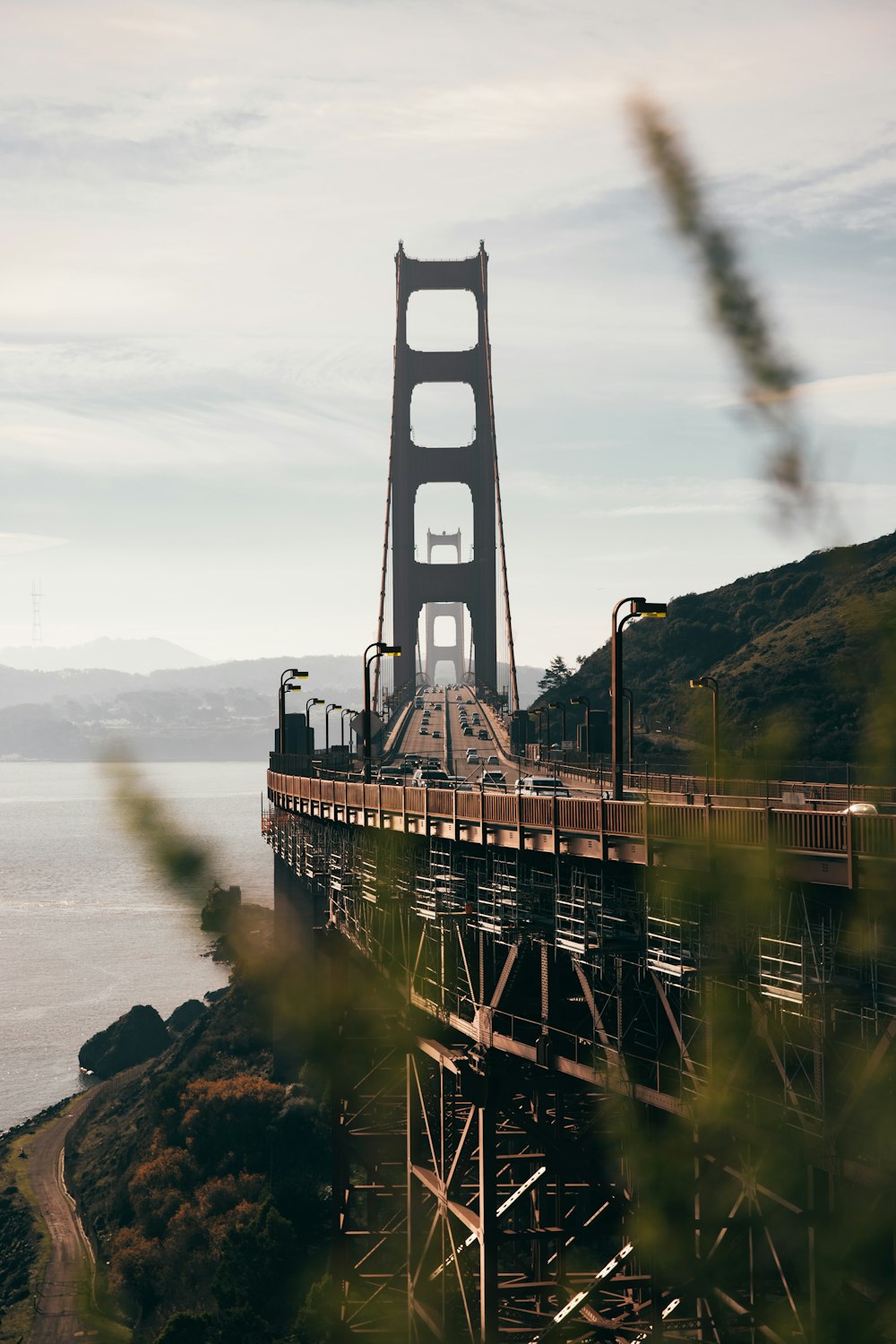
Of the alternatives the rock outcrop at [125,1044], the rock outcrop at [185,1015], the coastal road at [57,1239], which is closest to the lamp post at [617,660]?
the coastal road at [57,1239]

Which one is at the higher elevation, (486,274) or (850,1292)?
(486,274)

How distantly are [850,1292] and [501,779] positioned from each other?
46886mm

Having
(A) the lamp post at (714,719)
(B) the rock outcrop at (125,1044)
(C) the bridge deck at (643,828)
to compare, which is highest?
(A) the lamp post at (714,719)

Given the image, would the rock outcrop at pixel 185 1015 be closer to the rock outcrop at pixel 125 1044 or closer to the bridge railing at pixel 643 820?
the rock outcrop at pixel 125 1044

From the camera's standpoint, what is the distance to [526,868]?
29.8 m

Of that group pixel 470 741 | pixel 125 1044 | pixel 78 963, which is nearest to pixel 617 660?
pixel 125 1044

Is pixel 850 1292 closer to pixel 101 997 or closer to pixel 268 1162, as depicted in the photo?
pixel 268 1162

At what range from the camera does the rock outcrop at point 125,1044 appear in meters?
84.9

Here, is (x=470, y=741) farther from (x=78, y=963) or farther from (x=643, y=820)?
(x=643, y=820)

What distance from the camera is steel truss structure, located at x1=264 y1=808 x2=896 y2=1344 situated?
61.0 ft

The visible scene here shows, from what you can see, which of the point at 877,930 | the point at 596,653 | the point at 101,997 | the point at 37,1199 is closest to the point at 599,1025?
the point at 877,930

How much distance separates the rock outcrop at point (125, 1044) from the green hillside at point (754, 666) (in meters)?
39.5

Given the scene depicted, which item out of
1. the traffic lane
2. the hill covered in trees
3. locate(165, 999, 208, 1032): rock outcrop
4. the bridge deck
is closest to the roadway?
the traffic lane

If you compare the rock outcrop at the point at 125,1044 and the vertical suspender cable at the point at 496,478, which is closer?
the rock outcrop at the point at 125,1044
